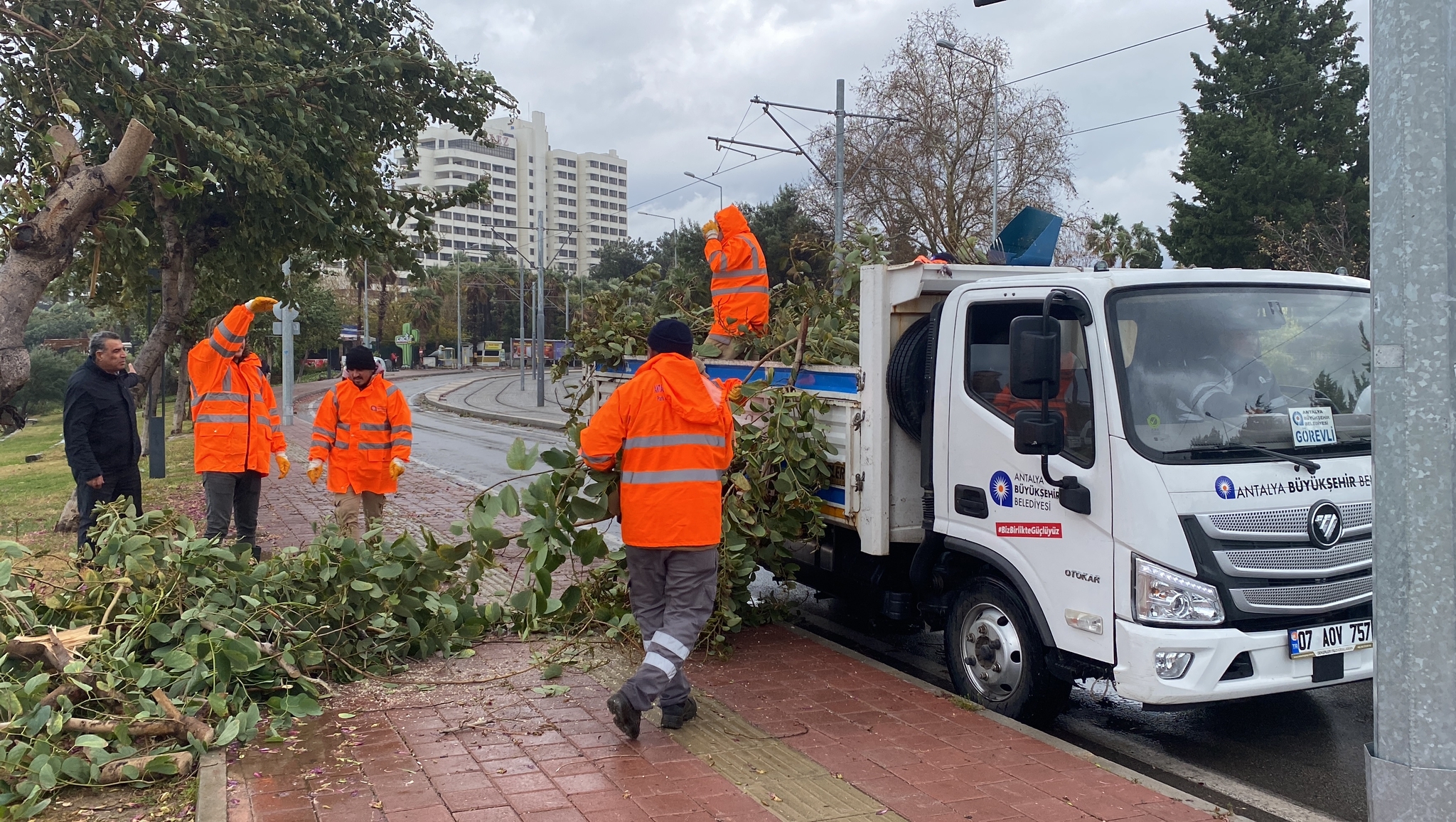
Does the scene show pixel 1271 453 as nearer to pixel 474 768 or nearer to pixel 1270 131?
pixel 474 768

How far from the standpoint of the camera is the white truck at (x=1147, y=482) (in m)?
4.29

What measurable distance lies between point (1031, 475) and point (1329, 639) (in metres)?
1.32

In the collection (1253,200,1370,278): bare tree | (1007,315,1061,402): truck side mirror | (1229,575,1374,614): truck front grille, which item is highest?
(1253,200,1370,278): bare tree

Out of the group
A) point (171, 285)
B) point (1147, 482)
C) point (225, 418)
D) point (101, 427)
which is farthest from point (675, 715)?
point (171, 285)

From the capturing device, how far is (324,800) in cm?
395

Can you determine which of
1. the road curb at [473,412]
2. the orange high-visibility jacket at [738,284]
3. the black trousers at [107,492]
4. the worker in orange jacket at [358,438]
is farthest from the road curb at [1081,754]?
the road curb at [473,412]

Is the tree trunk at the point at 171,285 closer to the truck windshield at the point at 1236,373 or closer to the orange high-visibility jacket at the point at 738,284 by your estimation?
the orange high-visibility jacket at the point at 738,284

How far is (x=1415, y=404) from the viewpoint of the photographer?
2.76 meters

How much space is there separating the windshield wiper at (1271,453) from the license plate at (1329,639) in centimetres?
Result: 62

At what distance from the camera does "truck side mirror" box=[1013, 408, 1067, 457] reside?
4.54 m

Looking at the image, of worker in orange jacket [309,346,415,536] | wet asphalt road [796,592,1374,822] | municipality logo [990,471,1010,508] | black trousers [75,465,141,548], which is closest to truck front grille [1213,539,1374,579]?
wet asphalt road [796,592,1374,822]

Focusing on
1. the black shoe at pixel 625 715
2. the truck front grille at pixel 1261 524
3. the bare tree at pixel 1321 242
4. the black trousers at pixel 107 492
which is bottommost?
the black shoe at pixel 625 715

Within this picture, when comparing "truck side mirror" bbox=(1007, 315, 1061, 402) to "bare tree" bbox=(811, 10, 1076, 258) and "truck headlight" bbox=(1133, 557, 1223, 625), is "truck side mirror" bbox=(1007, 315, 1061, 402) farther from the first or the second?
"bare tree" bbox=(811, 10, 1076, 258)

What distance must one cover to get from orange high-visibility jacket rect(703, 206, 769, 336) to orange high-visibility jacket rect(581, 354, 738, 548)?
2.65 m
